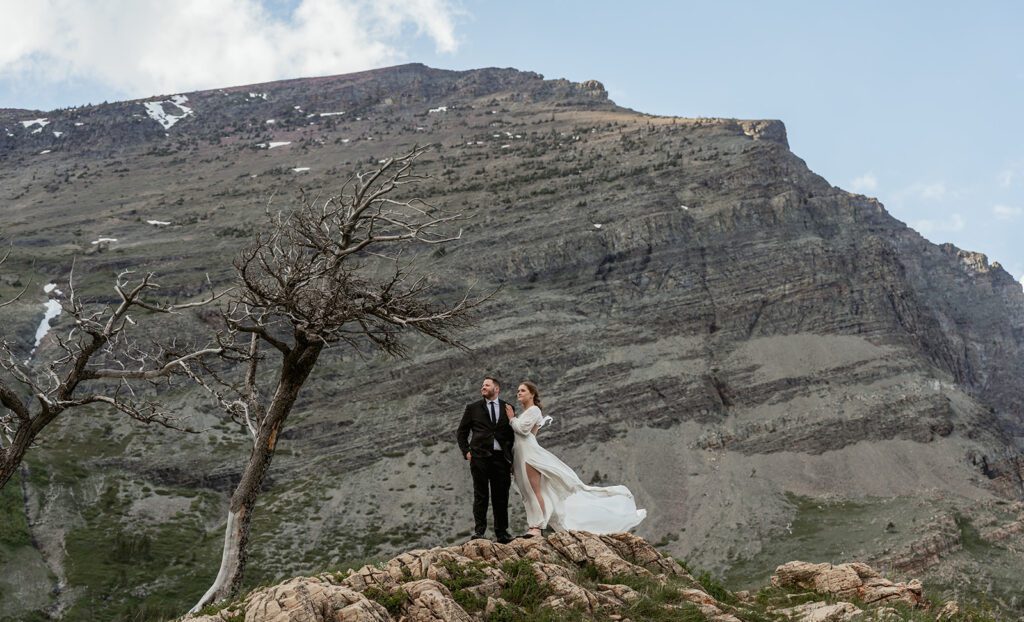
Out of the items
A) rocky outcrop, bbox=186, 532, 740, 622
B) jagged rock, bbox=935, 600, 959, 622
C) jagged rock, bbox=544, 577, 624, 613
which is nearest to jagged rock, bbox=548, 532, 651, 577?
rocky outcrop, bbox=186, 532, 740, 622

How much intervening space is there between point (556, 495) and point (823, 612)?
443 cm

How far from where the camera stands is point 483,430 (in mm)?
13516

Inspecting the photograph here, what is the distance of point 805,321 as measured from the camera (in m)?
108

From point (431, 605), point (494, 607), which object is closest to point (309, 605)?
point (431, 605)

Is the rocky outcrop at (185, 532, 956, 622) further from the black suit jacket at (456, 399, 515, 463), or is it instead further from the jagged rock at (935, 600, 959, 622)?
the black suit jacket at (456, 399, 515, 463)

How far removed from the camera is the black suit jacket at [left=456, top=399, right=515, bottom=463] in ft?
44.3

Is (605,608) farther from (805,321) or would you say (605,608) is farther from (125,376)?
(805,321)

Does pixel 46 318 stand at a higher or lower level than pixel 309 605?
higher

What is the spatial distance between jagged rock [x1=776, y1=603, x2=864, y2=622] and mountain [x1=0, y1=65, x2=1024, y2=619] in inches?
1539

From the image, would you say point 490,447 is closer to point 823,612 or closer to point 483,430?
point 483,430

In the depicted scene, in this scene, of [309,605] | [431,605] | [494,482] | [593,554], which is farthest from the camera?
[494,482]

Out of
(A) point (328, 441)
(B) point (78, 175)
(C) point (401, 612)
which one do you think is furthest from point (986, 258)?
(C) point (401, 612)

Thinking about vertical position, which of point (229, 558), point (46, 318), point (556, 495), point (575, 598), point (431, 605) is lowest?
point (575, 598)

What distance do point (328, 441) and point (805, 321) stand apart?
200 ft
